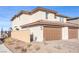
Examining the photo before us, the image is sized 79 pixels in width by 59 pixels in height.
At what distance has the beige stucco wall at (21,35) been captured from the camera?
16.2 feet

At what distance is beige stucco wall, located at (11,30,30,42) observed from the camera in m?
4.95

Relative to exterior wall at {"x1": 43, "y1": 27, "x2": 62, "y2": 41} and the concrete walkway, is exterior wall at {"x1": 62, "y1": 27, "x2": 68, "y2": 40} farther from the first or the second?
the concrete walkway

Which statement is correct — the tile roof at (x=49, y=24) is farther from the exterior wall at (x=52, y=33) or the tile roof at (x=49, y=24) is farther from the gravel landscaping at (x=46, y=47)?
the gravel landscaping at (x=46, y=47)

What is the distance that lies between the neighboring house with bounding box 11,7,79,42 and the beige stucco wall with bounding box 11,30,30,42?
51mm

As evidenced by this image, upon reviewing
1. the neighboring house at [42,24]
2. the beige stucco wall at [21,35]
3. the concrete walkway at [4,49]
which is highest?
the neighboring house at [42,24]

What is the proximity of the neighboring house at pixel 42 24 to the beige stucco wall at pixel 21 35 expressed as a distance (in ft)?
0.17

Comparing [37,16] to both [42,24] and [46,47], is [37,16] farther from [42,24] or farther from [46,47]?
[46,47]

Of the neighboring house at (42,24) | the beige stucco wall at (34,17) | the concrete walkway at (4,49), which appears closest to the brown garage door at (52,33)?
the neighboring house at (42,24)
